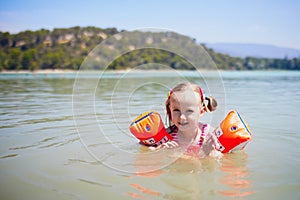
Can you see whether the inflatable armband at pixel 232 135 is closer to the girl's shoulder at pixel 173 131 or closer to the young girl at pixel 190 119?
the young girl at pixel 190 119

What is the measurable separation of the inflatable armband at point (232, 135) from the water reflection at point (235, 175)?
0.40ft

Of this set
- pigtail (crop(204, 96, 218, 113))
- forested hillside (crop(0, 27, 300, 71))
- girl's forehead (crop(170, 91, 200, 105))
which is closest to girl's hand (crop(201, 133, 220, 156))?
pigtail (crop(204, 96, 218, 113))

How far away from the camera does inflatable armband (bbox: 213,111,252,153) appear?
3879 millimetres

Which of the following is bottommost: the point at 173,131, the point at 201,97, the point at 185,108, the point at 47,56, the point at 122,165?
the point at 122,165

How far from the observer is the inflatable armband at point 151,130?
4051mm

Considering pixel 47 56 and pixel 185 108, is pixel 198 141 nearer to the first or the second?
pixel 185 108

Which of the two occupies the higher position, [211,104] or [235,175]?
[211,104]

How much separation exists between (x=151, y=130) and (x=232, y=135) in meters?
1.03

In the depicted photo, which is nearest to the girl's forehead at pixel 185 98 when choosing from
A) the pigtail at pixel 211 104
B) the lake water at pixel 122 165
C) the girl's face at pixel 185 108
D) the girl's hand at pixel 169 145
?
the girl's face at pixel 185 108

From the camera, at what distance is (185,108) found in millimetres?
3490

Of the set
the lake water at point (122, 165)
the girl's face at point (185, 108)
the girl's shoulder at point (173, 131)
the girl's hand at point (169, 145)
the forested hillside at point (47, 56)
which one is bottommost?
the lake water at point (122, 165)

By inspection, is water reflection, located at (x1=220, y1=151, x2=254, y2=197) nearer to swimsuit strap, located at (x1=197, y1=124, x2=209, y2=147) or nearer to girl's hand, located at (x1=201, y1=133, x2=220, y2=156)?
girl's hand, located at (x1=201, y1=133, x2=220, y2=156)

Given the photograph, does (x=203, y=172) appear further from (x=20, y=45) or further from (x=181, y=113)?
(x=20, y=45)

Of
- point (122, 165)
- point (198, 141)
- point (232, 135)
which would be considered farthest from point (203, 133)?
point (122, 165)
